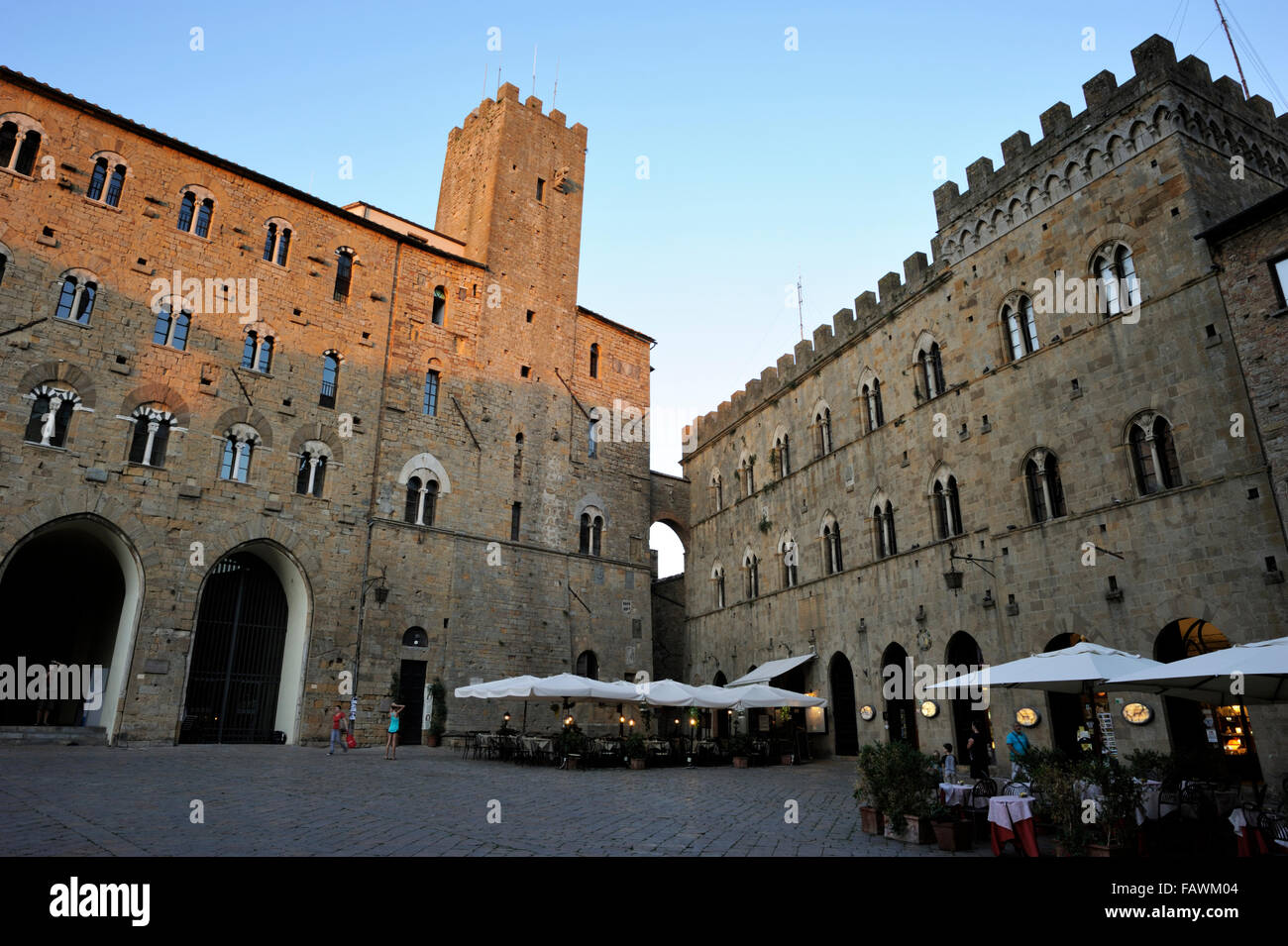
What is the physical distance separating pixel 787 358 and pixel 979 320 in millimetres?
8802


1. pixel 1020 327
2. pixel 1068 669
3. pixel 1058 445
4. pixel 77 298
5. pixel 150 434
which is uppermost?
pixel 77 298

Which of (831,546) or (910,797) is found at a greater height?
(831,546)

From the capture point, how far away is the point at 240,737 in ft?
72.6

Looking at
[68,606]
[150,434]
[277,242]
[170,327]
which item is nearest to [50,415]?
[150,434]

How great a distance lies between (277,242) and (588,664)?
19167 millimetres

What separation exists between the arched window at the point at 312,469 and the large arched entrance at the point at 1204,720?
23071mm

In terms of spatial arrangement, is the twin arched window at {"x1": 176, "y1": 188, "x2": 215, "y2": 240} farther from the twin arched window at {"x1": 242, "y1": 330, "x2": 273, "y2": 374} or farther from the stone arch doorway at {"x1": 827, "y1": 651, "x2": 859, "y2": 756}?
the stone arch doorway at {"x1": 827, "y1": 651, "x2": 859, "y2": 756}

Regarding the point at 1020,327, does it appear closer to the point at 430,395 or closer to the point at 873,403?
the point at 873,403

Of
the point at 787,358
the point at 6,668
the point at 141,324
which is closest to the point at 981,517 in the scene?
the point at 787,358

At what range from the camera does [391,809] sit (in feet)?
33.4

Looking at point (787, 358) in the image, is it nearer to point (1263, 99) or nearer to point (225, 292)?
point (1263, 99)

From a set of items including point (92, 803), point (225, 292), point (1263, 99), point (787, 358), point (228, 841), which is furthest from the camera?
point (787, 358)

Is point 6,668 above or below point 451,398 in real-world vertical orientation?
below

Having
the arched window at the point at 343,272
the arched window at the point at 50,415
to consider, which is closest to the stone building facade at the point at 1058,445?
the arched window at the point at 343,272
